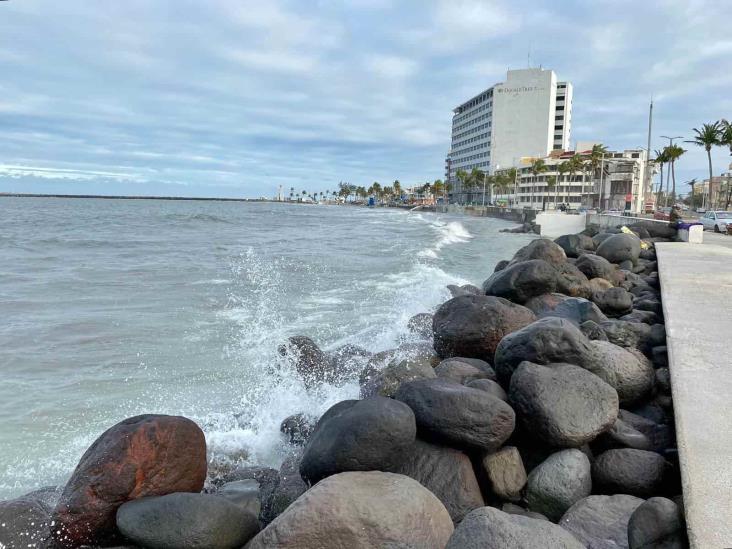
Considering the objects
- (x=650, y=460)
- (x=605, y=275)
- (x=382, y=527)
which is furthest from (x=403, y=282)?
(x=382, y=527)

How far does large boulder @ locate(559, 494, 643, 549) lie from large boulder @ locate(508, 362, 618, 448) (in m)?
0.59

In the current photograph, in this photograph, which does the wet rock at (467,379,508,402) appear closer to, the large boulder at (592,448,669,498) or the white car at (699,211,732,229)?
the large boulder at (592,448,669,498)

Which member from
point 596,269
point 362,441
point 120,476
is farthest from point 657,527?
point 596,269

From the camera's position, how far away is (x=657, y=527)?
3.13 meters

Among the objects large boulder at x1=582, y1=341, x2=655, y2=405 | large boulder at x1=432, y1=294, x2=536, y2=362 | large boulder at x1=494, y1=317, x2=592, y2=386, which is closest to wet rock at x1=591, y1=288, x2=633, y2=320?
large boulder at x1=432, y1=294, x2=536, y2=362

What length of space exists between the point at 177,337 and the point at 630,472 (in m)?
8.08

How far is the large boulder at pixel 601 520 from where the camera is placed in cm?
337

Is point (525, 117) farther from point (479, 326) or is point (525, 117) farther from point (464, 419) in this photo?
point (464, 419)

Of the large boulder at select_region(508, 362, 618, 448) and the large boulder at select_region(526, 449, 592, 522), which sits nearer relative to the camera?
the large boulder at select_region(526, 449, 592, 522)

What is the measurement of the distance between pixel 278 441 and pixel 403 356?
6.46ft

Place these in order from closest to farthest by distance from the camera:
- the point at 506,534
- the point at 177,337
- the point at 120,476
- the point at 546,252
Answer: the point at 506,534 → the point at 120,476 → the point at 177,337 → the point at 546,252

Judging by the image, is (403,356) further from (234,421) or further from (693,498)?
(693,498)

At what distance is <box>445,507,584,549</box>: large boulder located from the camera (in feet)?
9.12

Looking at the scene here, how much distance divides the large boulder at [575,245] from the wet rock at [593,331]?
9.46 m
